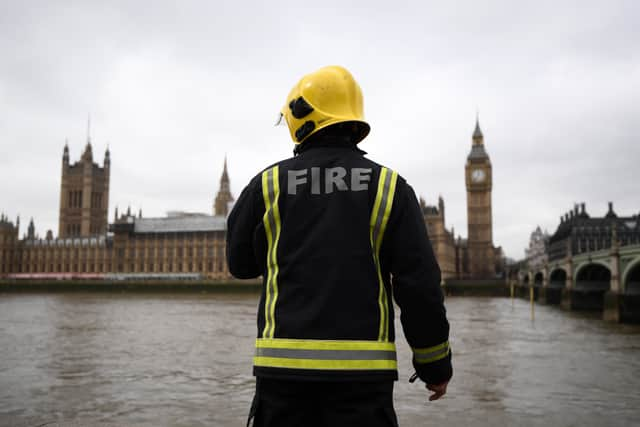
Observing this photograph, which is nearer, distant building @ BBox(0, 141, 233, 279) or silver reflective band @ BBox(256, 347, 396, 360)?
silver reflective band @ BBox(256, 347, 396, 360)

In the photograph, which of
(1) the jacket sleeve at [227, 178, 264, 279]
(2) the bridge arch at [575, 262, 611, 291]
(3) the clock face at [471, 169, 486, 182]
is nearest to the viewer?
(1) the jacket sleeve at [227, 178, 264, 279]

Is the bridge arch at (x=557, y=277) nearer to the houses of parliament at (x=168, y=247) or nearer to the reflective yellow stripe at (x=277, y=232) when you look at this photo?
the houses of parliament at (x=168, y=247)

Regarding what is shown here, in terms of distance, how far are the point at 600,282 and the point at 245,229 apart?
130 ft

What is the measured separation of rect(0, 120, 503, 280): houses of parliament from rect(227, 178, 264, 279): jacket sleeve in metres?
83.9

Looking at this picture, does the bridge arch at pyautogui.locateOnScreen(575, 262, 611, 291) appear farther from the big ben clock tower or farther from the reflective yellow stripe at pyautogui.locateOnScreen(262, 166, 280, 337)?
the big ben clock tower

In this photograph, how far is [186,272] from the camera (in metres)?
97.0

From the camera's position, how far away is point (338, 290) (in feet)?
6.91

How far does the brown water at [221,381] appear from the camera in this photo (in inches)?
256

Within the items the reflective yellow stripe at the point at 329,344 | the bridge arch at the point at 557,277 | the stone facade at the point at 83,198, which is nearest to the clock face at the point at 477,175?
the bridge arch at the point at 557,277

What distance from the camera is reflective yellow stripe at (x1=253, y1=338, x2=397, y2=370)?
6.70 ft

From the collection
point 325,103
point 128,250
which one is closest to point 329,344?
point 325,103

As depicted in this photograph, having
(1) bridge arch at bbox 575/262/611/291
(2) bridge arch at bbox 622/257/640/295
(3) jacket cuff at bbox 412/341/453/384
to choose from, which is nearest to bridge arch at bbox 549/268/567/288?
(1) bridge arch at bbox 575/262/611/291

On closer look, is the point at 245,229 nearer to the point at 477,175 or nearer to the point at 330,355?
the point at 330,355

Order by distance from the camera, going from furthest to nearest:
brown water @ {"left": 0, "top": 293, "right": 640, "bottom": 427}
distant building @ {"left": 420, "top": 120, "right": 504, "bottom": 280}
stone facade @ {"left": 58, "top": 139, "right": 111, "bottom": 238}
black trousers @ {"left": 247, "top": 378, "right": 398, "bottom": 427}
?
stone facade @ {"left": 58, "top": 139, "right": 111, "bottom": 238}
distant building @ {"left": 420, "top": 120, "right": 504, "bottom": 280}
brown water @ {"left": 0, "top": 293, "right": 640, "bottom": 427}
black trousers @ {"left": 247, "top": 378, "right": 398, "bottom": 427}
